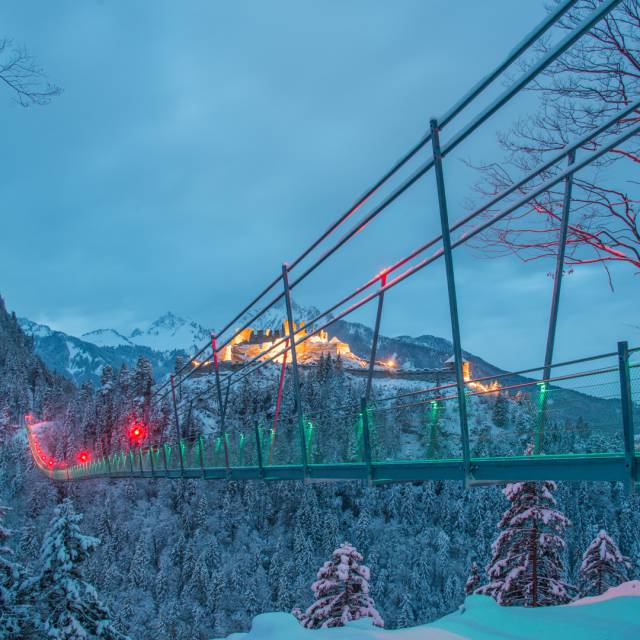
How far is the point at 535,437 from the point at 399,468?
2476 mm

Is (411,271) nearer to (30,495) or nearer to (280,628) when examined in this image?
(280,628)

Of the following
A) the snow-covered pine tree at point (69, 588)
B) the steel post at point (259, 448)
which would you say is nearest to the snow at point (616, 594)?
the steel post at point (259, 448)

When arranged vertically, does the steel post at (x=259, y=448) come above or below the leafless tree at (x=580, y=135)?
below

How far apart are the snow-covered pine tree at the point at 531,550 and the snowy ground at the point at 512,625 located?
7.47 meters

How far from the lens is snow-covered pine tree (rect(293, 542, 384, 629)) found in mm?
19047

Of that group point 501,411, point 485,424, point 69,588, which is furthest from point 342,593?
point 501,411

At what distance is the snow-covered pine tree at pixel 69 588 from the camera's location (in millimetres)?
15156

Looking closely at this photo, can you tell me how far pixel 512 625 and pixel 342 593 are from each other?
12.3 metres

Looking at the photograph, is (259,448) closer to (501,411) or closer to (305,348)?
(501,411)

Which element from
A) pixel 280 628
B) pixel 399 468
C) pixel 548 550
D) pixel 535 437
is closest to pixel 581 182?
pixel 535 437

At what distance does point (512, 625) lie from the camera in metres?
8.14

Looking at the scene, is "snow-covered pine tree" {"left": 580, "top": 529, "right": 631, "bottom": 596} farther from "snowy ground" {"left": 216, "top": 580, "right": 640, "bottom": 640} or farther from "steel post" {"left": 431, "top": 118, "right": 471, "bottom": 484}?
"steel post" {"left": 431, "top": 118, "right": 471, "bottom": 484}

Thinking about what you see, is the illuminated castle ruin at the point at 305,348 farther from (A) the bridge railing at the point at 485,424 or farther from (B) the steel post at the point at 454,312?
(B) the steel post at the point at 454,312

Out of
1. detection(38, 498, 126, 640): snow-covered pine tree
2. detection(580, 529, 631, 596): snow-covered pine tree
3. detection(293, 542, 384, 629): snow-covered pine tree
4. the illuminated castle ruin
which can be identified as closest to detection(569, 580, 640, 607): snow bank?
detection(293, 542, 384, 629): snow-covered pine tree
